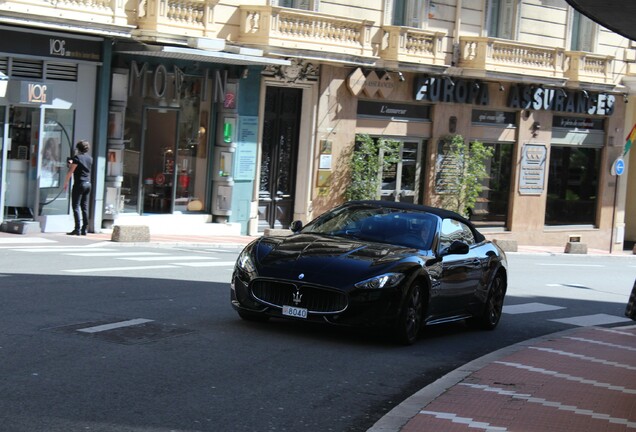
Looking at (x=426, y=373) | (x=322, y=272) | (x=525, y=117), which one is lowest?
(x=426, y=373)

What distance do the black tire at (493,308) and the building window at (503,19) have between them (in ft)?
71.1

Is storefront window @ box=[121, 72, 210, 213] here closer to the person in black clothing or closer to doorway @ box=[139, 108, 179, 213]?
doorway @ box=[139, 108, 179, 213]

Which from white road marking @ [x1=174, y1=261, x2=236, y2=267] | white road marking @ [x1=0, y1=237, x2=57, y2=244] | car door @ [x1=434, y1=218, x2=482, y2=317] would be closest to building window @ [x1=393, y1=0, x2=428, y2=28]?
white road marking @ [x1=0, y1=237, x2=57, y2=244]

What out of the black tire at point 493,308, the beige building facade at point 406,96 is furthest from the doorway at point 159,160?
the black tire at point 493,308

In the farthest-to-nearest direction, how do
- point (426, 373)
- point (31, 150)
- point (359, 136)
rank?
point (359, 136) < point (31, 150) < point (426, 373)

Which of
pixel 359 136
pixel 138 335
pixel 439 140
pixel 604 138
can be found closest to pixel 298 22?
pixel 359 136

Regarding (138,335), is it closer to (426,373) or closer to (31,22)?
(426,373)

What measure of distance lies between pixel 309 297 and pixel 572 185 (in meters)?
Result: 29.6

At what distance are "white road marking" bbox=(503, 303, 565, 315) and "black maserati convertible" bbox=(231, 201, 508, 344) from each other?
294cm

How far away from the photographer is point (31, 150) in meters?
24.2

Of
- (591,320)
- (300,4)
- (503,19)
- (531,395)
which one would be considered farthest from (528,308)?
(503,19)

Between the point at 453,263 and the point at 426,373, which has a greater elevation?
the point at 453,263

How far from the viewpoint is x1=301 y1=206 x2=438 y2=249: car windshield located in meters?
13.2

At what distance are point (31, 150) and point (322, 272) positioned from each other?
13868 mm
